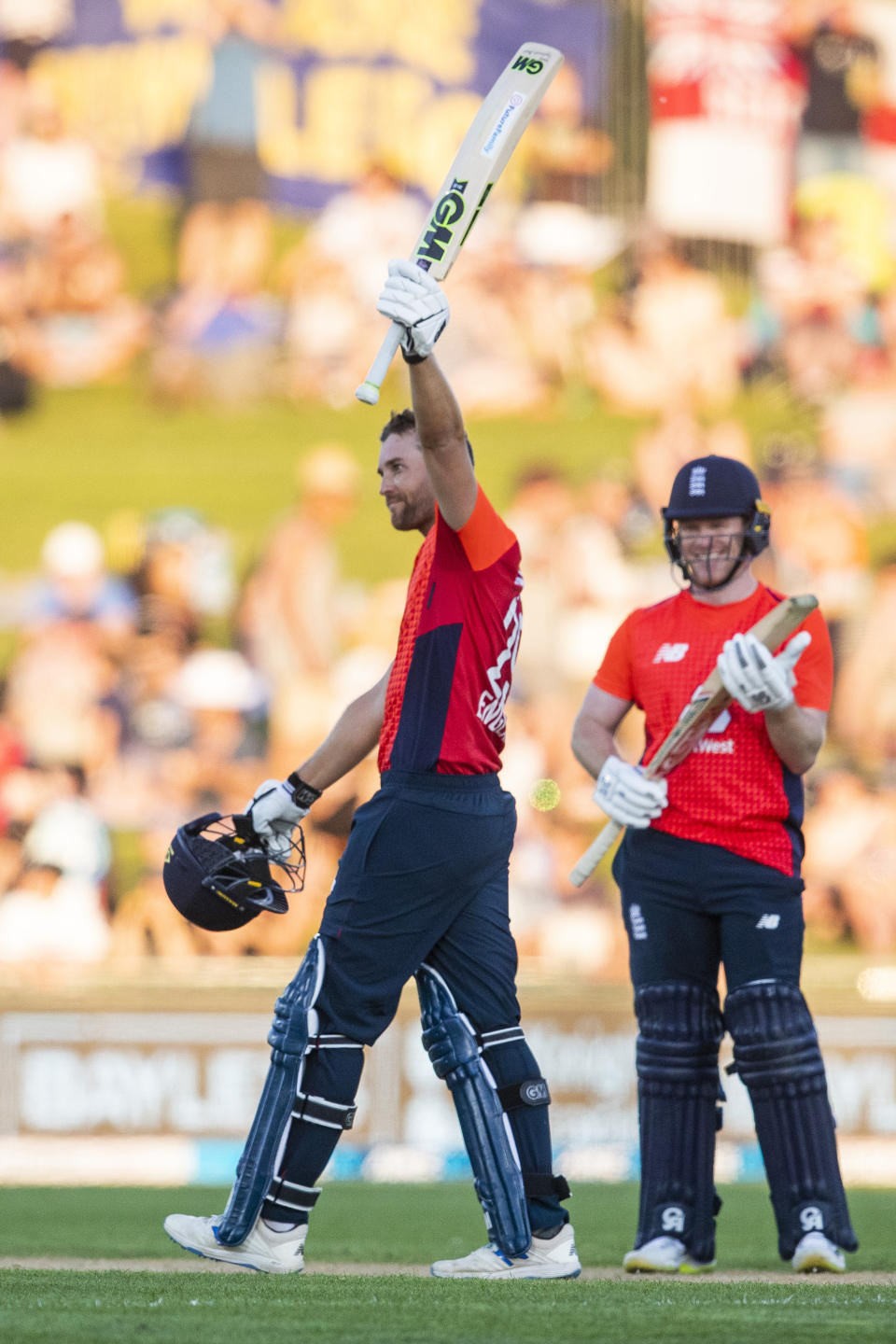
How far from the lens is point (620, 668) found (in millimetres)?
4836

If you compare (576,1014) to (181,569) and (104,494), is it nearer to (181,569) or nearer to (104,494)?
(181,569)

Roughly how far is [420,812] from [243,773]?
7.00m

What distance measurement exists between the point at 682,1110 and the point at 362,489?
7.61 meters

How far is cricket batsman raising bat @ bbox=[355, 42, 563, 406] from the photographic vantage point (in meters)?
4.23

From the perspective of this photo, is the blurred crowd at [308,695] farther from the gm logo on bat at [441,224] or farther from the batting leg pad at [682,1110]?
the gm logo on bat at [441,224]

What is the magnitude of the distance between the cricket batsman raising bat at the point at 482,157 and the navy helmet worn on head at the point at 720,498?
844 millimetres

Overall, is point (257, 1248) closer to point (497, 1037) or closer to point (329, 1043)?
point (329, 1043)

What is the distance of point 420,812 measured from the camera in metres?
4.07

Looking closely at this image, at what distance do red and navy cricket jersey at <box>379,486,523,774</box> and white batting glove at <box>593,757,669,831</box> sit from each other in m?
0.45

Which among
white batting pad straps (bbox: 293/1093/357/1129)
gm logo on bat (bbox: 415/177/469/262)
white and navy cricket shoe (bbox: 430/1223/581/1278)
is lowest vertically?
white and navy cricket shoe (bbox: 430/1223/581/1278)

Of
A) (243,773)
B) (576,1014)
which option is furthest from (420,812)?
(243,773)

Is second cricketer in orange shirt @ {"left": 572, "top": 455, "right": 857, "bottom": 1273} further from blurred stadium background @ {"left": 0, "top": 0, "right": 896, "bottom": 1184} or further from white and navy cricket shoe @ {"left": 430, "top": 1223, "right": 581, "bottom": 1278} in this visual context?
blurred stadium background @ {"left": 0, "top": 0, "right": 896, "bottom": 1184}

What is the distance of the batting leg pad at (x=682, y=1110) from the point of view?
4.50 metres

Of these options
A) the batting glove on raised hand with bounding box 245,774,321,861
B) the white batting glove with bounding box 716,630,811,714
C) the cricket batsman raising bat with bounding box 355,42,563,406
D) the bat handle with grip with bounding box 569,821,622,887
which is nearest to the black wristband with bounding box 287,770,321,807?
the batting glove on raised hand with bounding box 245,774,321,861
